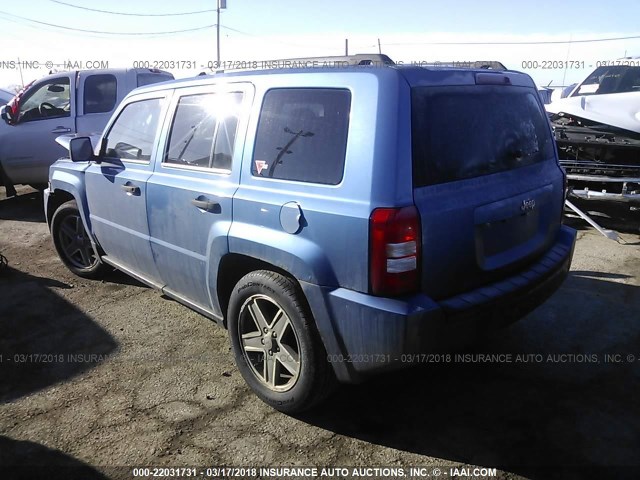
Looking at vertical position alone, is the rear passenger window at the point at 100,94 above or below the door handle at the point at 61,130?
above

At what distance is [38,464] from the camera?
103 inches

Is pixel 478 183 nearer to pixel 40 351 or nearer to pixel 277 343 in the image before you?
pixel 277 343

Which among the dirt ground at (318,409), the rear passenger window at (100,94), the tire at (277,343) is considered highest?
the rear passenger window at (100,94)

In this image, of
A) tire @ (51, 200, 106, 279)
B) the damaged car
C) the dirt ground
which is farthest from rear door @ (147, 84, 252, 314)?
the damaged car

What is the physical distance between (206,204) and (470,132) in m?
1.54

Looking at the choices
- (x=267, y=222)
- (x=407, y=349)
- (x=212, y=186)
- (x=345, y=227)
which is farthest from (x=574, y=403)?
(x=212, y=186)

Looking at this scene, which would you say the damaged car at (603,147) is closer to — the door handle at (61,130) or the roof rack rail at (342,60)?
the roof rack rail at (342,60)

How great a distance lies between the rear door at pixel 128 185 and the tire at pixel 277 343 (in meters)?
1.14

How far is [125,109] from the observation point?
4211 mm

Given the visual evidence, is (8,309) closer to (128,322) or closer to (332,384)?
(128,322)

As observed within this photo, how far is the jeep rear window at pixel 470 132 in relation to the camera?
7.89 ft

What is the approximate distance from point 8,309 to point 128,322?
1.22 meters

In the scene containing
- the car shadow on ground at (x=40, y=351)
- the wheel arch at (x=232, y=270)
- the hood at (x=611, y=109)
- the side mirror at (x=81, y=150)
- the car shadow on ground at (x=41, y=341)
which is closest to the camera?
the car shadow on ground at (x=40, y=351)

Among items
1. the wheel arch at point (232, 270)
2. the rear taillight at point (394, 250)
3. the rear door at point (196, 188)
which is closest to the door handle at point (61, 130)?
the rear door at point (196, 188)
